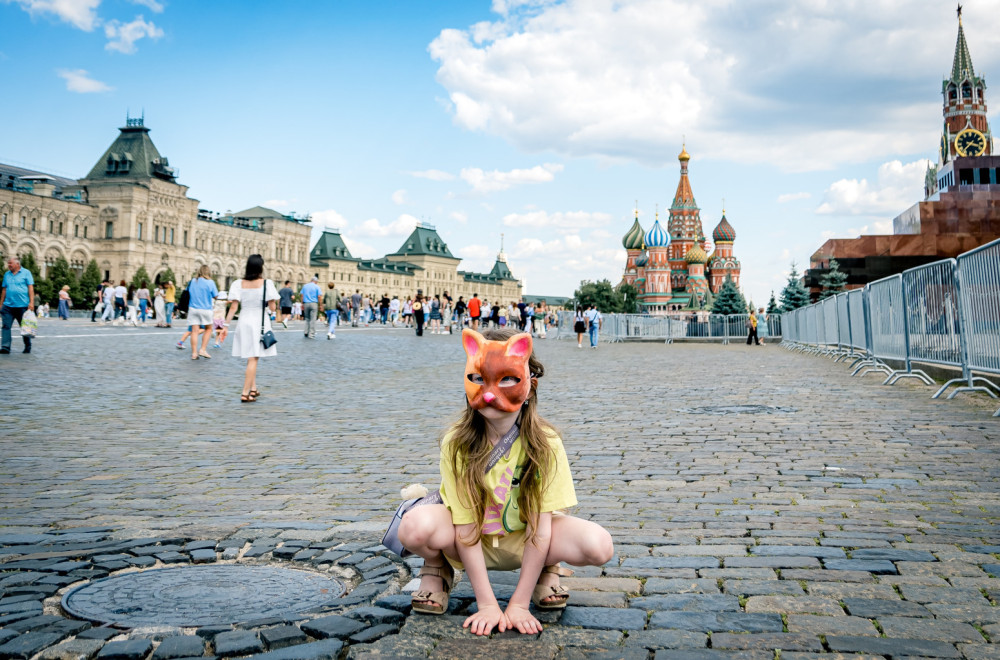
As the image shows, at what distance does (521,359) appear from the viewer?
2838mm

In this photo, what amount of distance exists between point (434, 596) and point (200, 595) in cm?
86

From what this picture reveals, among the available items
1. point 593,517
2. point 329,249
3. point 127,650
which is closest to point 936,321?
point 593,517

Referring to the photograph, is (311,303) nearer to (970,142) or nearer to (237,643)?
(237,643)

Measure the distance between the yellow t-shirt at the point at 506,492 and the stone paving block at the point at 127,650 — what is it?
3.31ft

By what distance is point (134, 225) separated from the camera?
9500 cm

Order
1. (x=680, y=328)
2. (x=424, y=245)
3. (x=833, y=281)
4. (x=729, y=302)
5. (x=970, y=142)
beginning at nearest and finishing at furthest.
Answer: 1. (x=680, y=328)
2. (x=833, y=281)
3. (x=729, y=302)
4. (x=970, y=142)
5. (x=424, y=245)

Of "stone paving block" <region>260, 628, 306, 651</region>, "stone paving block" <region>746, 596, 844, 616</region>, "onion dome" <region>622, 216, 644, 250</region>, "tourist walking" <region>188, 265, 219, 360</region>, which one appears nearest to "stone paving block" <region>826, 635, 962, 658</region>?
"stone paving block" <region>746, 596, 844, 616</region>

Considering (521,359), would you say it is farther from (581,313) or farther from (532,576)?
(581,313)

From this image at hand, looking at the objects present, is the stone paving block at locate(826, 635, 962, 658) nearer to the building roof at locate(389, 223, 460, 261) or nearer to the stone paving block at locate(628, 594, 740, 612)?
the stone paving block at locate(628, 594, 740, 612)

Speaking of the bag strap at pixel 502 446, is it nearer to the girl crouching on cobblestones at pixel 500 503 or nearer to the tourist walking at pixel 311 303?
the girl crouching on cobblestones at pixel 500 503

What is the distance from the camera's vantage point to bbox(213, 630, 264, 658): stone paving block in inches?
101

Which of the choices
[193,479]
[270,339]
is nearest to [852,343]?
[270,339]

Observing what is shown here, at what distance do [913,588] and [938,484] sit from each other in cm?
232

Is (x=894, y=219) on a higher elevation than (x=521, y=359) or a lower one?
higher
